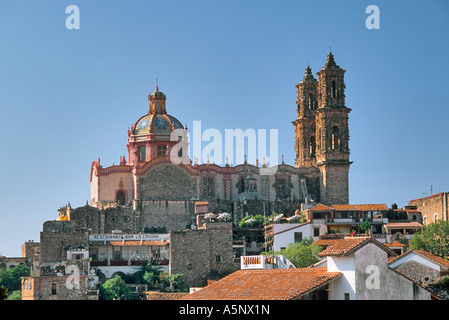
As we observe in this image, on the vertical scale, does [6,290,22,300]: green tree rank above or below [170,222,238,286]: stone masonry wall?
below

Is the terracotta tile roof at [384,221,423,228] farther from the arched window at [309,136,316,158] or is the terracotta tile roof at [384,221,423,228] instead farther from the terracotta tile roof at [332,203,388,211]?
the arched window at [309,136,316,158]

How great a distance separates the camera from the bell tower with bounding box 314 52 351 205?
263ft

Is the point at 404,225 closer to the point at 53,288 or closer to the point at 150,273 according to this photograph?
the point at 150,273

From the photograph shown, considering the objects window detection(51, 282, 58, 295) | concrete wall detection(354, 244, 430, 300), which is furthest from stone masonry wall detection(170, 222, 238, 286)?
concrete wall detection(354, 244, 430, 300)

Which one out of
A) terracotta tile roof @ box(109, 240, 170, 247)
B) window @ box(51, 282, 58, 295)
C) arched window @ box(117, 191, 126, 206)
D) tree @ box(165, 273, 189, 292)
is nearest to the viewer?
window @ box(51, 282, 58, 295)

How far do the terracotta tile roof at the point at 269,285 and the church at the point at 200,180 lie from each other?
1778 inches

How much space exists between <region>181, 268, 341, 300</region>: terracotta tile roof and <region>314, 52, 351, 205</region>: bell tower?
49273mm

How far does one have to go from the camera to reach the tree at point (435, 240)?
59706mm

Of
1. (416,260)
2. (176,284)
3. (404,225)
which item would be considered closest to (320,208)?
(404,225)

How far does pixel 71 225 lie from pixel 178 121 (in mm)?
16144

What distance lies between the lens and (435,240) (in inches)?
2410

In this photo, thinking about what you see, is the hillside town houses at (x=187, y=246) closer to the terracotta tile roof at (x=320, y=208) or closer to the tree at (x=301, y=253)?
the terracotta tile roof at (x=320, y=208)

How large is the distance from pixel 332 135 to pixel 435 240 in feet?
70.2
